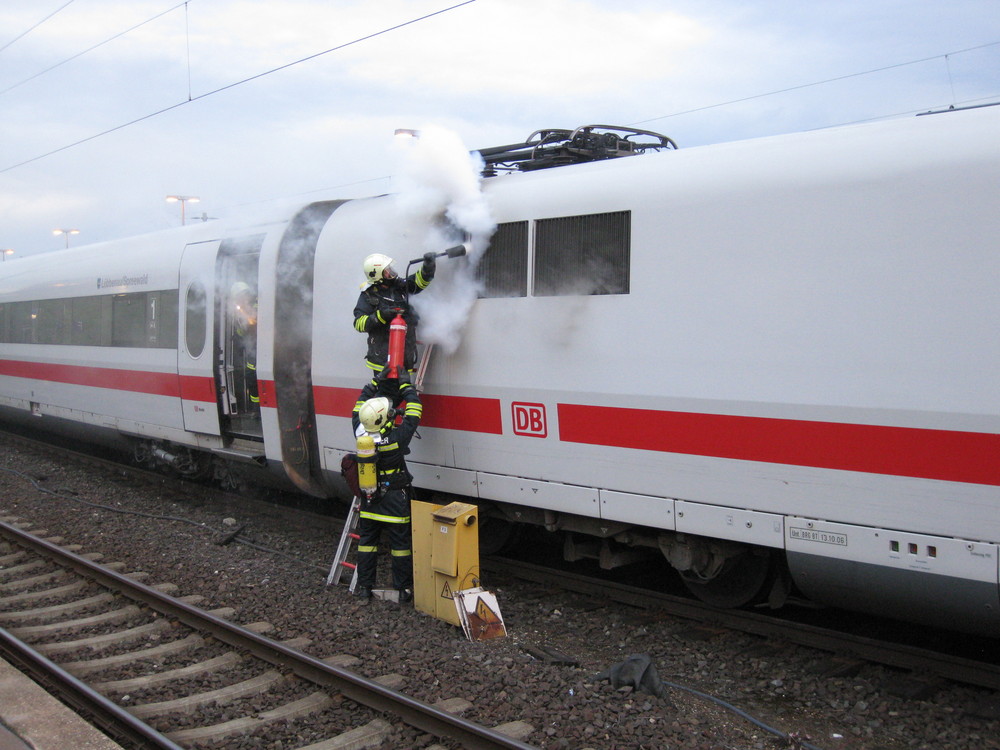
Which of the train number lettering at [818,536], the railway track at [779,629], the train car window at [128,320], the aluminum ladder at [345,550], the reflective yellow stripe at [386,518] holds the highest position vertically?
the train car window at [128,320]

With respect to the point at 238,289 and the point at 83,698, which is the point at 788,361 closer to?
the point at 83,698

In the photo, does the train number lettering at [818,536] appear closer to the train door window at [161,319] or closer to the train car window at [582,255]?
the train car window at [582,255]

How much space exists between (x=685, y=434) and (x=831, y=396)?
901 millimetres

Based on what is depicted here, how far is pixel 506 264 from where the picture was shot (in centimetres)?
589

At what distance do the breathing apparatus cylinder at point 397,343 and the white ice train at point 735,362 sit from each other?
1.45ft

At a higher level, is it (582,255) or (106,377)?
(582,255)

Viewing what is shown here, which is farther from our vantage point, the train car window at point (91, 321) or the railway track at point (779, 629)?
the train car window at point (91, 321)

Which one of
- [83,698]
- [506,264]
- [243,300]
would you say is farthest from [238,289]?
[83,698]

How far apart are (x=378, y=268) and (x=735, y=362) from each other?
2.81 meters

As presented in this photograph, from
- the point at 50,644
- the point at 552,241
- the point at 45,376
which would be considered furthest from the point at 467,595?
the point at 45,376

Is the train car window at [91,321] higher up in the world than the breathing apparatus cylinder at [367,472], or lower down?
higher up

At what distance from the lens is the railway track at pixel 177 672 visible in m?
4.25

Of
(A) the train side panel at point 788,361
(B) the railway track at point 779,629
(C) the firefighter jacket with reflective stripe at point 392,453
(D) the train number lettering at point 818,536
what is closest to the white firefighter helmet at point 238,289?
(C) the firefighter jacket with reflective stripe at point 392,453

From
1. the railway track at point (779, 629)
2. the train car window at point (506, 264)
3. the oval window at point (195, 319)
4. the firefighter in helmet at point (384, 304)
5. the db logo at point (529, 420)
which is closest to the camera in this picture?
the railway track at point (779, 629)
